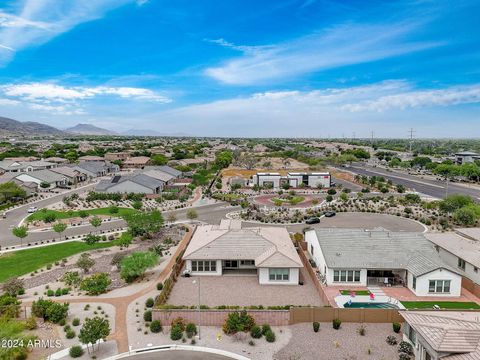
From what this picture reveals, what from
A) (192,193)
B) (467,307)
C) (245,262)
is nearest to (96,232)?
(245,262)

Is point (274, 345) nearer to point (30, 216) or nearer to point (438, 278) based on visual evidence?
point (438, 278)

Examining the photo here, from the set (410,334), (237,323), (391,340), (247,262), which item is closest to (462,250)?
(410,334)

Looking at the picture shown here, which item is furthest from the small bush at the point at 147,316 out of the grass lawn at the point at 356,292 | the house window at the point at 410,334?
the house window at the point at 410,334

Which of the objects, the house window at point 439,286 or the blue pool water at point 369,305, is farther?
the house window at point 439,286

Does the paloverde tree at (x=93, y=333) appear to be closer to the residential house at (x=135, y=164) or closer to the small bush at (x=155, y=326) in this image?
the small bush at (x=155, y=326)

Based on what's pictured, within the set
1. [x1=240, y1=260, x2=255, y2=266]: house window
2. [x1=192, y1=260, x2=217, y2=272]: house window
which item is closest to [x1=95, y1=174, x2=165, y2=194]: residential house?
[x1=192, y1=260, x2=217, y2=272]: house window

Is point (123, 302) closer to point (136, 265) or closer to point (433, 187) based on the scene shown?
point (136, 265)

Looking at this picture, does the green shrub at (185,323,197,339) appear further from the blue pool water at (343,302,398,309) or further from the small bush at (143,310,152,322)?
the blue pool water at (343,302,398,309)
